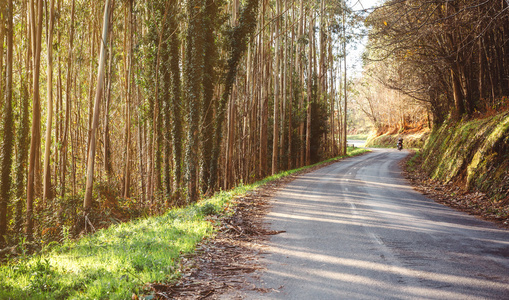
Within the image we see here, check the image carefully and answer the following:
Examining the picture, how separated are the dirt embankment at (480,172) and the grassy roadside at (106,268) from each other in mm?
7055

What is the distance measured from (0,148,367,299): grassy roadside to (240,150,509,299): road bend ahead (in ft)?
4.66

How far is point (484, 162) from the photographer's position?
10.4 m

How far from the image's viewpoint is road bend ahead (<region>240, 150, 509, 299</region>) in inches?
156

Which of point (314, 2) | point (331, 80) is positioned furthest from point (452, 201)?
point (331, 80)

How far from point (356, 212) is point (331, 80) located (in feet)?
88.8

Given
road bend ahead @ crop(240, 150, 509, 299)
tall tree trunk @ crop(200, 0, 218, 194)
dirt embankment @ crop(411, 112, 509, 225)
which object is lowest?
road bend ahead @ crop(240, 150, 509, 299)

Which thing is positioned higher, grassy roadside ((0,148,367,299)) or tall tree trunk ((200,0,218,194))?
tall tree trunk ((200,0,218,194))

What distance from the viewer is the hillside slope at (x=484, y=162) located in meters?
9.00

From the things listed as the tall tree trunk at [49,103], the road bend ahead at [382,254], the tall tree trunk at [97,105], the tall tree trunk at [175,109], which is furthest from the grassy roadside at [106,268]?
the tall tree trunk at [175,109]

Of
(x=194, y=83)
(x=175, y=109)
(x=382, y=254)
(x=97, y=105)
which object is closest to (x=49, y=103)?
(x=97, y=105)

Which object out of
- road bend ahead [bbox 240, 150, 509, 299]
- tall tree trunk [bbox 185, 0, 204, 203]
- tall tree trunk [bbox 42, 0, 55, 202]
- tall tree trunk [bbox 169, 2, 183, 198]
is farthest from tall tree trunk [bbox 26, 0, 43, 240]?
road bend ahead [bbox 240, 150, 509, 299]

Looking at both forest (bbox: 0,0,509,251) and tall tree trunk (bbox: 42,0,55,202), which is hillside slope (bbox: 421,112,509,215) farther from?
tall tree trunk (bbox: 42,0,55,202)

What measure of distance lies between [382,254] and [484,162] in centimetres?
739

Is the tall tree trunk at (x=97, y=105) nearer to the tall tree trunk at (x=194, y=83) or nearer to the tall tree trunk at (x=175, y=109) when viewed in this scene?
the tall tree trunk at (x=194, y=83)
